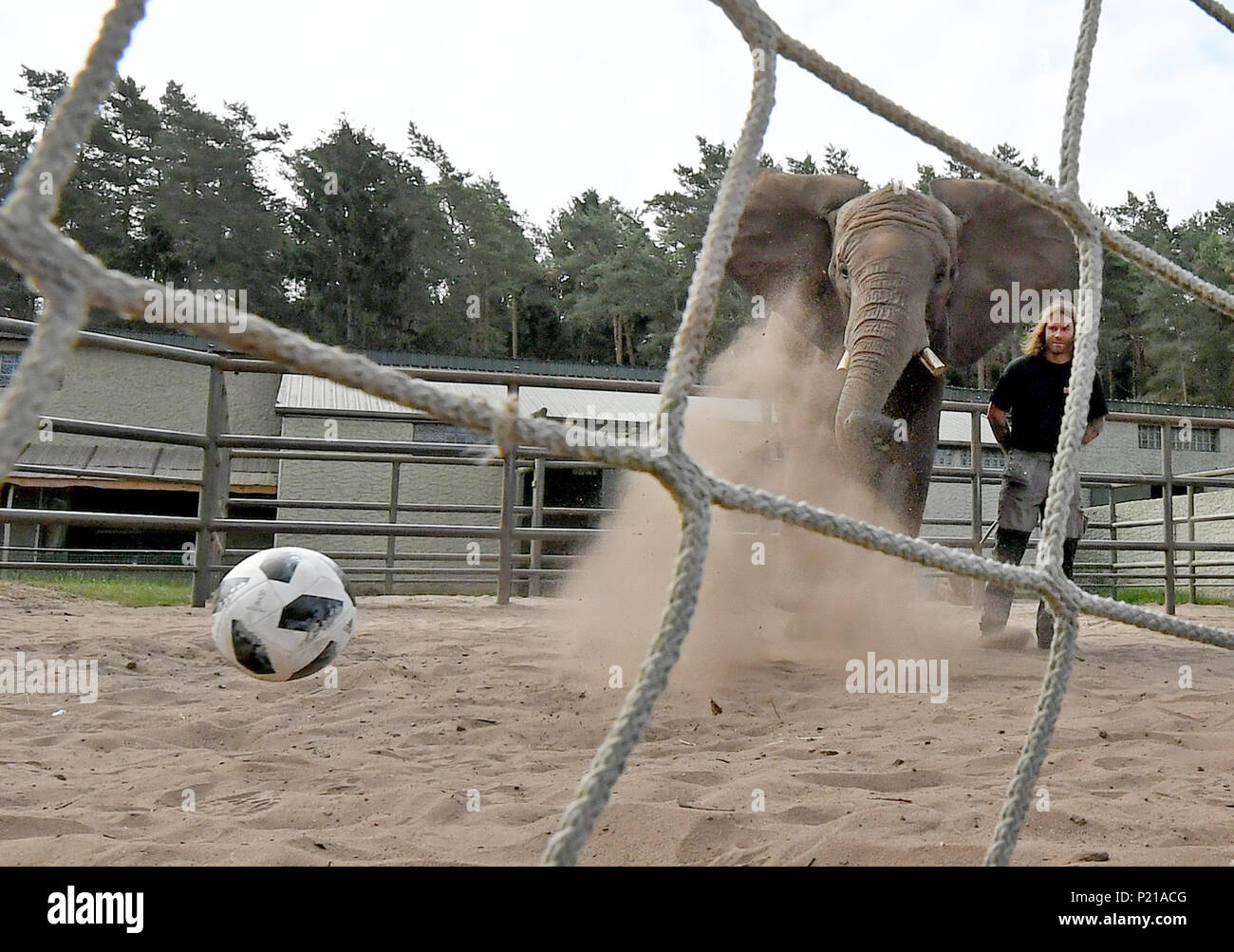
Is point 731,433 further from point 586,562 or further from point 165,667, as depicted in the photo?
point 165,667

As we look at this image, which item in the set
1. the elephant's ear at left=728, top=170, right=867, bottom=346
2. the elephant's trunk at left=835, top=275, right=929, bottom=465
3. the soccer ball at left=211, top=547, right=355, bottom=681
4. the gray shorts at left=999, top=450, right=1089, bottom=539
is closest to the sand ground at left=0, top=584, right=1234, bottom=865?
the soccer ball at left=211, top=547, right=355, bottom=681

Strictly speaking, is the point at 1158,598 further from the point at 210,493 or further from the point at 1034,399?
the point at 210,493

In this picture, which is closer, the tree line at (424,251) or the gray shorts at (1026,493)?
the gray shorts at (1026,493)

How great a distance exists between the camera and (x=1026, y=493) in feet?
12.7

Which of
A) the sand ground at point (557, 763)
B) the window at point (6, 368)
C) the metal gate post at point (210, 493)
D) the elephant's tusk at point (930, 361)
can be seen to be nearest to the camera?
the sand ground at point (557, 763)

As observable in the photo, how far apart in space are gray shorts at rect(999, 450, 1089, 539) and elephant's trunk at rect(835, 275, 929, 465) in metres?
0.47

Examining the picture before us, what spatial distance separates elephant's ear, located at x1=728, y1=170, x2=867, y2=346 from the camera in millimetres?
4777

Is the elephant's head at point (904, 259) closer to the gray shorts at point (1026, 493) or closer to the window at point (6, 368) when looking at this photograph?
the gray shorts at point (1026, 493)

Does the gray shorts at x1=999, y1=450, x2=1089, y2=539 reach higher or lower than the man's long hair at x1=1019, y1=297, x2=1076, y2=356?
lower

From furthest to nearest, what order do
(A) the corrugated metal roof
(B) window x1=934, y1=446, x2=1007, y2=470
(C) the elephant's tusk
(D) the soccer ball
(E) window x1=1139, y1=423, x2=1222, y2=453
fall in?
(E) window x1=1139, y1=423, x2=1222, y2=453 → (B) window x1=934, y1=446, x2=1007, y2=470 → (A) the corrugated metal roof → (C) the elephant's tusk → (D) the soccer ball

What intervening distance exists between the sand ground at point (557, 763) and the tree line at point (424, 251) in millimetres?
20192

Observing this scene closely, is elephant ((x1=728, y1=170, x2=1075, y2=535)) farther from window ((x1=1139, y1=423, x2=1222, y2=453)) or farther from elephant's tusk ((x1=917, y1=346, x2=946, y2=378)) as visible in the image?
window ((x1=1139, y1=423, x2=1222, y2=453))

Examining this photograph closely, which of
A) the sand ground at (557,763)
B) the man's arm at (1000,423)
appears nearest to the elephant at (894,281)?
the man's arm at (1000,423)

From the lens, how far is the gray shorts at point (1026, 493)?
383 cm
